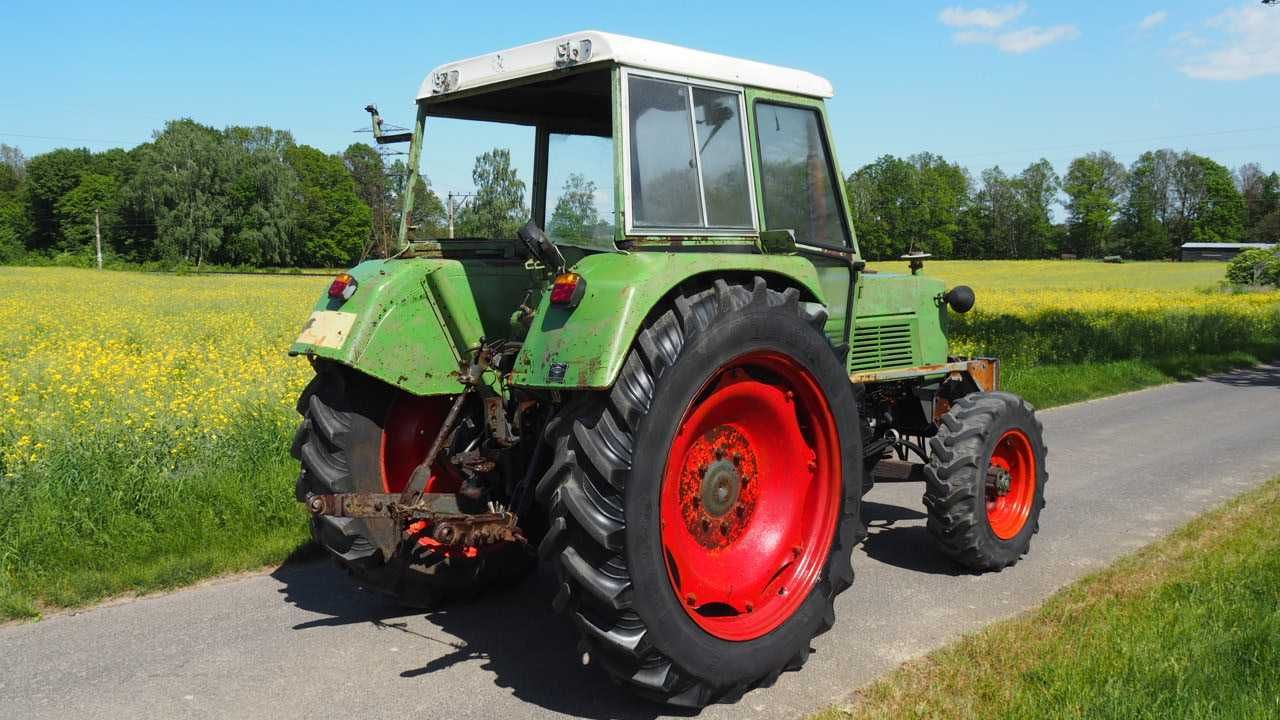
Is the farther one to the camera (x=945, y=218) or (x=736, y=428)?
(x=945, y=218)

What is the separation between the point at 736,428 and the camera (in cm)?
413

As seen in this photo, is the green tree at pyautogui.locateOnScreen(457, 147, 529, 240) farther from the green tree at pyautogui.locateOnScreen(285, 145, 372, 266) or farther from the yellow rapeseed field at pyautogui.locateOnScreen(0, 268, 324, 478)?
the green tree at pyautogui.locateOnScreen(285, 145, 372, 266)

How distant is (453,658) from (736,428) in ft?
5.34

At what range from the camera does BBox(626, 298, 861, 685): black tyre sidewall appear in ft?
11.2

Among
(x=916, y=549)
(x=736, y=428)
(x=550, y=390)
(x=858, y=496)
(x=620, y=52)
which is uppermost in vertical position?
(x=620, y=52)

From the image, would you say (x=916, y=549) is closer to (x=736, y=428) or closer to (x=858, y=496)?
(x=858, y=496)

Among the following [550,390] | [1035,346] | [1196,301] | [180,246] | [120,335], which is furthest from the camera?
[180,246]

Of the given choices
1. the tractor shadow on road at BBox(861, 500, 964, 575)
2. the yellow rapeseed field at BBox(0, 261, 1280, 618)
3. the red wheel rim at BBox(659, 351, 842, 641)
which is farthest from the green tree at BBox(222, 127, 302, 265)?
the red wheel rim at BBox(659, 351, 842, 641)

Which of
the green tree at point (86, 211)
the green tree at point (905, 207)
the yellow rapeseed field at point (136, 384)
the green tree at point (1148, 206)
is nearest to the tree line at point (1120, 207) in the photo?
the green tree at point (1148, 206)

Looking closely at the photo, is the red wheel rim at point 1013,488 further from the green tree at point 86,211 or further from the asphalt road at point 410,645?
the green tree at point 86,211

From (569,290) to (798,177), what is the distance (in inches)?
66.5

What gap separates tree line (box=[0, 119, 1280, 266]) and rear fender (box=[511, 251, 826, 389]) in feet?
84.8

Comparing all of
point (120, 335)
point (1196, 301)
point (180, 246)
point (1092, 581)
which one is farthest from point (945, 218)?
point (1092, 581)

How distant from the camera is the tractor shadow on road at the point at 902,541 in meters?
5.73
